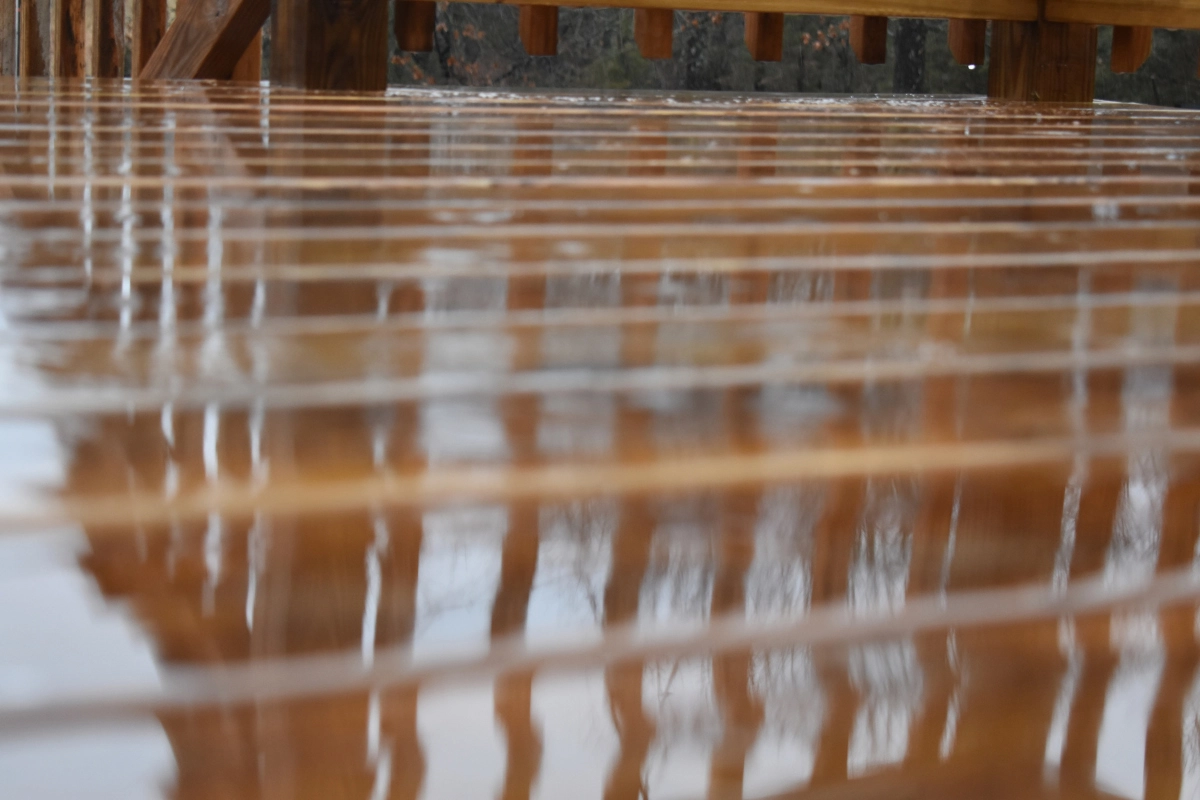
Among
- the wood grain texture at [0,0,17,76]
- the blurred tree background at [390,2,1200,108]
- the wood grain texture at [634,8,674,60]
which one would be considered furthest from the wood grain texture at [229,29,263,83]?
the blurred tree background at [390,2,1200,108]

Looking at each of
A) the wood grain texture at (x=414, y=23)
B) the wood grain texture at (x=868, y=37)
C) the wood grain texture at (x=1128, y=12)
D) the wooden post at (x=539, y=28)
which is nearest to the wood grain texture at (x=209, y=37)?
the wood grain texture at (x=414, y=23)

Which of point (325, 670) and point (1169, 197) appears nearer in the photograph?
point (325, 670)

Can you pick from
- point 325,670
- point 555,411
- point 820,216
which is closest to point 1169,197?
point 820,216

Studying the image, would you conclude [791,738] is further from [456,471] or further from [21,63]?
[21,63]

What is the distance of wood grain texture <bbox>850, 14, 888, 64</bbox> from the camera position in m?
3.01

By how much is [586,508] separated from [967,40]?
2.88 m

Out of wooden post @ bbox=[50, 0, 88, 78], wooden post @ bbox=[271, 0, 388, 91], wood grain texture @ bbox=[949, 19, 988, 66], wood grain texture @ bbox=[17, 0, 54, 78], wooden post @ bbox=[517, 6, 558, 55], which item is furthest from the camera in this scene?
wood grain texture @ bbox=[17, 0, 54, 78]

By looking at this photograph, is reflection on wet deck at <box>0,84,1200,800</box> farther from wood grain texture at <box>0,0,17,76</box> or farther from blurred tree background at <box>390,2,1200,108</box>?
blurred tree background at <box>390,2,1200,108</box>

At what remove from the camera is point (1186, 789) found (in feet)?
1.03

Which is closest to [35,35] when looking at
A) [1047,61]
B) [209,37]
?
[209,37]

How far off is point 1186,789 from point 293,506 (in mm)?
262

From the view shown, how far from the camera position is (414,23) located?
2.68 metres

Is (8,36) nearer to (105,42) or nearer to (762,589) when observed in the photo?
(105,42)

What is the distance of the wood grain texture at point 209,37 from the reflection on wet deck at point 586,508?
5.61ft
